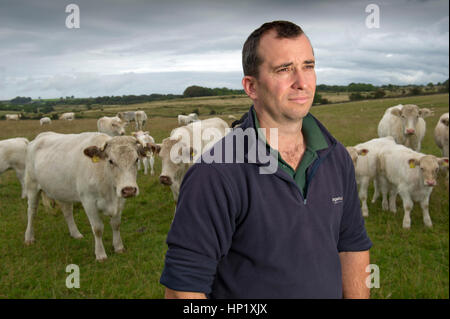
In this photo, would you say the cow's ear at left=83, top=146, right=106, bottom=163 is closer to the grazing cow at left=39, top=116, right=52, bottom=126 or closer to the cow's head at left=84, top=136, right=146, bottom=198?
the cow's head at left=84, top=136, right=146, bottom=198

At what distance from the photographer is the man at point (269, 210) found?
1836mm

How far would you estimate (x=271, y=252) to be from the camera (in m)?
1.95

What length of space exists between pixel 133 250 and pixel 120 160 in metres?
2.09

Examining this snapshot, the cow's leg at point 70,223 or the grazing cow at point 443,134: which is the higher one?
the grazing cow at point 443,134

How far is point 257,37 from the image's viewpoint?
2045 millimetres

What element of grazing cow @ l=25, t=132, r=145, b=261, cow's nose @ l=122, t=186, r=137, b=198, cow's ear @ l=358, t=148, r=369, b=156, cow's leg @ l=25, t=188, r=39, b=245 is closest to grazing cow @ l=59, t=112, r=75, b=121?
grazing cow @ l=25, t=132, r=145, b=261

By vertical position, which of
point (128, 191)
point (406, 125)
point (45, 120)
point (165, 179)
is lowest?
point (165, 179)

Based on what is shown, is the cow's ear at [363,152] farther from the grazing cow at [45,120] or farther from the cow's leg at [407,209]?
the grazing cow at [45,120]

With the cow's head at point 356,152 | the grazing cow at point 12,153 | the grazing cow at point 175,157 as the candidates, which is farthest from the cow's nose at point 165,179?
the cow's head at point 356,152

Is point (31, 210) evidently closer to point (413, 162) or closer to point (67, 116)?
point (67, 116)

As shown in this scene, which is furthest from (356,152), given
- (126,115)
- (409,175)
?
(126,115)

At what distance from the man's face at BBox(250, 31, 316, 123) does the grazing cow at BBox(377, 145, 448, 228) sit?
283 inches

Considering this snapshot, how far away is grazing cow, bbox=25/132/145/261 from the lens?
645 cm

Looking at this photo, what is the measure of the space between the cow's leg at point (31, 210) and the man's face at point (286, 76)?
24.3 ft
